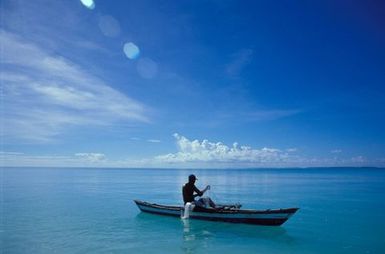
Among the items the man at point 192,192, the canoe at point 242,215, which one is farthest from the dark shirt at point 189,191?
the canoe at point 242,215

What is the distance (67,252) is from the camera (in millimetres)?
13344

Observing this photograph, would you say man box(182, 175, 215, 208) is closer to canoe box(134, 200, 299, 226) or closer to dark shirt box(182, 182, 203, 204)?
dark shirt box(182, 182, 203, 204)

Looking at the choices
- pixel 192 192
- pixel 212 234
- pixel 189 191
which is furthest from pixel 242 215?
pixel 189 191

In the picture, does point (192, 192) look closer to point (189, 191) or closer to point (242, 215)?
point (189, 191)

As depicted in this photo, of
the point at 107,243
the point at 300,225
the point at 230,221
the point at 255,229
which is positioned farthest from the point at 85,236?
the point at 300,225

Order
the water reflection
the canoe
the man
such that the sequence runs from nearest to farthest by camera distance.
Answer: the water reflection, the canoe, the man

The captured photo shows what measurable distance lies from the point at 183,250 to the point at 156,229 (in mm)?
4460

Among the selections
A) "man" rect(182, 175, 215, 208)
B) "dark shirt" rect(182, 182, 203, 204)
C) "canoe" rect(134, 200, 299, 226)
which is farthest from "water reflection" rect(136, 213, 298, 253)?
"dark shirt" rect(182, 182, 203, 204)

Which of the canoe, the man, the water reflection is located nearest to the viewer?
the water reflection

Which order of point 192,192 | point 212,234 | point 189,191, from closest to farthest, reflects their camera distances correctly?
1. point 212,234
2. point 189,191
3. point 192,192

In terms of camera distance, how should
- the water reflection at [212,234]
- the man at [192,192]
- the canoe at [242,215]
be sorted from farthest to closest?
the man at [192,192] → the canoe at [242,215] → the water reflection at [212,234]

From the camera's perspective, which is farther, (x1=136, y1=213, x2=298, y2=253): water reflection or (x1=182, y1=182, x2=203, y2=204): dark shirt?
(x1=182, y1=182, x2=203, y2=204): dark shirt

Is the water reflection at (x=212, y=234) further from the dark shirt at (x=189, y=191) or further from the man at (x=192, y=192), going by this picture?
the dark shirt at (x=189, y=191)

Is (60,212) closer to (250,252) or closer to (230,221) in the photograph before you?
(230,221)
